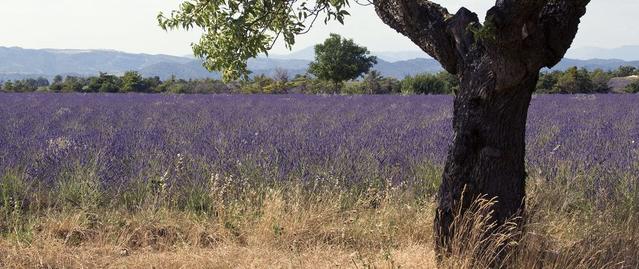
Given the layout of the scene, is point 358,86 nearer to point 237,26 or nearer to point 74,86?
point 74,86

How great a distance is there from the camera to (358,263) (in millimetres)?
3514

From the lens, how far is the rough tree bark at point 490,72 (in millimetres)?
2887

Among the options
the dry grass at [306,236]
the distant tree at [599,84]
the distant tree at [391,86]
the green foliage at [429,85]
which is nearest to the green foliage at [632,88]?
the distant tree at [599,84]

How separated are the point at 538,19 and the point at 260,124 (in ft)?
27.0

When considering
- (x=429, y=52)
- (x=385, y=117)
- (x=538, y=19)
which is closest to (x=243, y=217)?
(x=429, y=52)

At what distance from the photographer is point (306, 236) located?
4.14 m

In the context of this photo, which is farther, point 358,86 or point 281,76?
point 281,76

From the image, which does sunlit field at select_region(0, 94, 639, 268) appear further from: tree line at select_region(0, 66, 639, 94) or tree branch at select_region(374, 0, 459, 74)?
tree line at select_region(0, 66, 639, 94)

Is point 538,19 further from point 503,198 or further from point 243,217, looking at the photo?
point 243,217

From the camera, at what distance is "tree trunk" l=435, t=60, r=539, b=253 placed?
10.3ft

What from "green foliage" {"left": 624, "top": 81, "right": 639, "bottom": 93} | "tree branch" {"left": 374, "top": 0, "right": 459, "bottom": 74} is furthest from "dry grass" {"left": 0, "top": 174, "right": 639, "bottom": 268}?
"green foliage" {"left": 624, "top": 81, "right": 639, "bottom": 93}

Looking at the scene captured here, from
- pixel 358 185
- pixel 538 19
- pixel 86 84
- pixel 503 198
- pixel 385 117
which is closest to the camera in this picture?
pixel 538 19

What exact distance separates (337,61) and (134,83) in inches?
580

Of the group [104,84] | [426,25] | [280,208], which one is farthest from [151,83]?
[426,25]
